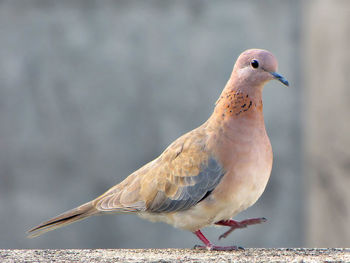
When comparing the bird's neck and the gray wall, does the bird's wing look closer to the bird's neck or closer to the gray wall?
the bird's neck

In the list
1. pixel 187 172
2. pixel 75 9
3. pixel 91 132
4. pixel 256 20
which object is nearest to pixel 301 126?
pixel 256 20

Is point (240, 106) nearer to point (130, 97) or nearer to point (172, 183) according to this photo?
point (172, 183)

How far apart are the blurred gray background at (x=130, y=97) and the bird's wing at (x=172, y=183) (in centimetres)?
321

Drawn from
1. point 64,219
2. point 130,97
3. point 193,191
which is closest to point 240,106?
point 193,191

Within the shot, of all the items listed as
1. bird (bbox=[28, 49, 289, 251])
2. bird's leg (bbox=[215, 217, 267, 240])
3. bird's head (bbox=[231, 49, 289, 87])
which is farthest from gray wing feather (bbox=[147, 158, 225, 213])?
bird's head (bbox=[231, 49, 289, 87])

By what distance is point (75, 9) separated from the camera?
Answer: 755cm

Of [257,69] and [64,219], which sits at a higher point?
[257,69]

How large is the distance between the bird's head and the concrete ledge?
93cm

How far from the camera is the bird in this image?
3.85m

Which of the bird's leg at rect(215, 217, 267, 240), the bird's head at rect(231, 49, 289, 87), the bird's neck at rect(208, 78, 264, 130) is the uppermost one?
the bird's head at rect(231, 49, 289, 87)

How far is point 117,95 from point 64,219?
11.7 feet

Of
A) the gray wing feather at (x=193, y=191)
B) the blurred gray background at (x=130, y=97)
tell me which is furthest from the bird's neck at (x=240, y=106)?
the blurred gray background at (x=130, y=97)

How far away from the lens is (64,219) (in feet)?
13.4

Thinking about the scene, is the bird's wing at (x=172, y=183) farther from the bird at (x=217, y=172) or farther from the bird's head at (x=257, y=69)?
the bird's head at (x=257, y=69)
